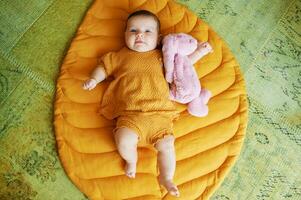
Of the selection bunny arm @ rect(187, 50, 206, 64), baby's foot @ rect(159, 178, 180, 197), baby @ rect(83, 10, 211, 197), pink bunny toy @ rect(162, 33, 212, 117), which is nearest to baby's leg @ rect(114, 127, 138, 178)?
baby @ rect(83, 10, 211, 197)

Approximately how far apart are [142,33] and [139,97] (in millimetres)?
212

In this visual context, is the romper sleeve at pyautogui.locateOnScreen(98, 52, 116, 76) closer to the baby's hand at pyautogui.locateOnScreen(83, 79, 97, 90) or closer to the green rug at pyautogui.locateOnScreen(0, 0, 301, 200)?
the baby's hand at pyautogui.locateOnScreen(83, 79, 97, 90)

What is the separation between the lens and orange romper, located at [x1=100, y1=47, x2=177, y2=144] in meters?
1.23

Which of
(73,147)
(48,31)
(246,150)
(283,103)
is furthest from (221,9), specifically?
(73,147)

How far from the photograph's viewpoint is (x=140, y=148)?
1313mm

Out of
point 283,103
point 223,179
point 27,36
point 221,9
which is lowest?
point 223,179

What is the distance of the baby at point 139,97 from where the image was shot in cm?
123

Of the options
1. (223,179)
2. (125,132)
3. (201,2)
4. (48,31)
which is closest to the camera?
(125,132)

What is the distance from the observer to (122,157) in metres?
1.27

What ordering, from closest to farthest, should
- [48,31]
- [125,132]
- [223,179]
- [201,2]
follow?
[125,132], [223,179], [48,31], [201,2]

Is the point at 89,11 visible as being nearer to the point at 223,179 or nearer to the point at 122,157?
the point at 122,157

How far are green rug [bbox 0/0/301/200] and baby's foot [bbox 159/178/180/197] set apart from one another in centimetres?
23

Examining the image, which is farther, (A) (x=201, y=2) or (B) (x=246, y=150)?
(A) (x=201, y=2)

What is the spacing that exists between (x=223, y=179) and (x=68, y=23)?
2.63ft
